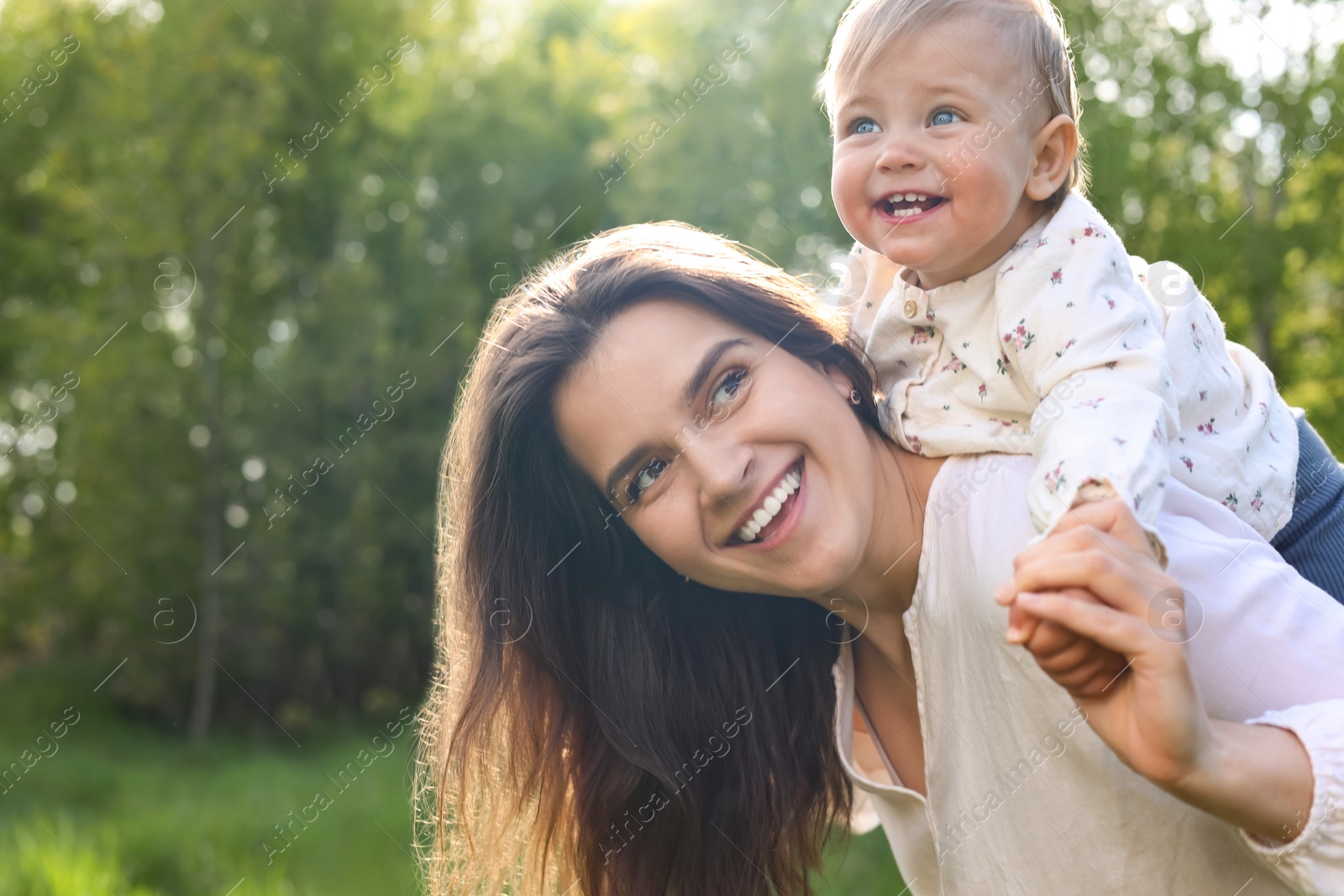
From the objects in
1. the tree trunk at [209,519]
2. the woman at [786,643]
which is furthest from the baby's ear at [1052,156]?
the tree trunk at [209,519]

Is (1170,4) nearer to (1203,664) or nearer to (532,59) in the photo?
(1203,664)

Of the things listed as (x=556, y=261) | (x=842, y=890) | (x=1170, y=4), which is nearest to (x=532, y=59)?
(x=1170, y=4)

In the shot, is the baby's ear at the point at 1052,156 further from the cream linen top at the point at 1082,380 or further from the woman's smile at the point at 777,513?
the woman's smile at the point at 777,513

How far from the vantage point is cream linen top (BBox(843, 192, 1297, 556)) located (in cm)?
149

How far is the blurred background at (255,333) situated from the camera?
11.0 metres

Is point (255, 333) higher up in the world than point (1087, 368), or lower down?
lower down

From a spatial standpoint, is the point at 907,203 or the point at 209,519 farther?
the point at 209,519

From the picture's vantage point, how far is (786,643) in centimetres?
238

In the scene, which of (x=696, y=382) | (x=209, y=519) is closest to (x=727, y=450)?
(x=696, y=382)

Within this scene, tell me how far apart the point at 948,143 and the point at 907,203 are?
4.7 inches

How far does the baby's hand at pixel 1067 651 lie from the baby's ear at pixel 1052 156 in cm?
89

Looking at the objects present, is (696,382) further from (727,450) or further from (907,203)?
(907,203)

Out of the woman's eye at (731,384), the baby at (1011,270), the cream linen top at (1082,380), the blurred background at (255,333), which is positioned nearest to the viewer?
the cream linen top at (1082,380)

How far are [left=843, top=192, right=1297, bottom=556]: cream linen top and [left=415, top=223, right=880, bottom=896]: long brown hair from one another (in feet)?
1.61
